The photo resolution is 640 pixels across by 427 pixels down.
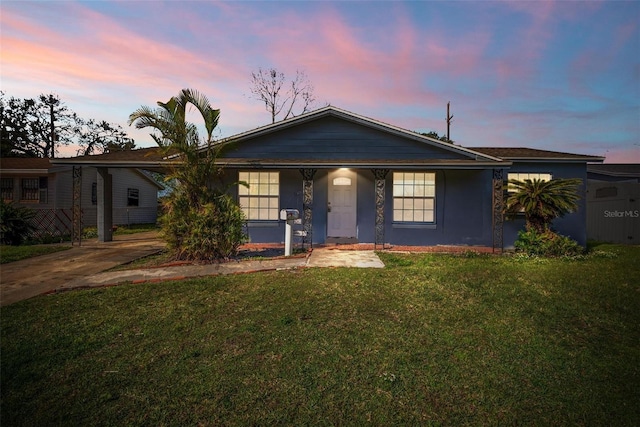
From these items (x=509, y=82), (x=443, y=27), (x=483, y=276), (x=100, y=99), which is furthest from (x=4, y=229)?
(x=509, y=82)

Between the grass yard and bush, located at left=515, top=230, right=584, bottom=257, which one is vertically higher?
bush, located at left=515, top=230, right=584, bottom=257

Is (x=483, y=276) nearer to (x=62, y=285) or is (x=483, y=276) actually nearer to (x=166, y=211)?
(x=166, y=211)

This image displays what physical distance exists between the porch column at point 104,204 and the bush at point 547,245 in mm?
14659

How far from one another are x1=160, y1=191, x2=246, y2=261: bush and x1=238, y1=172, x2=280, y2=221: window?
3.38m

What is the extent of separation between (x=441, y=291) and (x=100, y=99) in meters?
16.3

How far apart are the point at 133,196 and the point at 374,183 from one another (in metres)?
18.1

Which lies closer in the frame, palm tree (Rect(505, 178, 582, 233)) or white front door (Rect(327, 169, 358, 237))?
palm tree (Rect(505, 178, 582, 233))

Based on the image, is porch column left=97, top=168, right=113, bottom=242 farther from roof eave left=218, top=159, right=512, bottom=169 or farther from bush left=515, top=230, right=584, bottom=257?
bush left=515, top=230, right=584, bottom=257

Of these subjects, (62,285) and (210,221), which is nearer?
(62,285)

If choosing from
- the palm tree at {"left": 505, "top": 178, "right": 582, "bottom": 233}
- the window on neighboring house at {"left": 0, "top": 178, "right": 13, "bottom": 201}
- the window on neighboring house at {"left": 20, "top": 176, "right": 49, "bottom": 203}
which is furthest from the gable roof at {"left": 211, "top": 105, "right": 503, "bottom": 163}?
the window on neighboring house at {"left": 0, "top": 178, "right": 13, "bottom": 201}

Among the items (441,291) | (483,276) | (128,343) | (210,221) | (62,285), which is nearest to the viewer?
(128,343)

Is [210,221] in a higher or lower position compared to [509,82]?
lower

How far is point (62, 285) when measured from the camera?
656cm

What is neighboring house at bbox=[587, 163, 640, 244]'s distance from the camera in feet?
44.7
